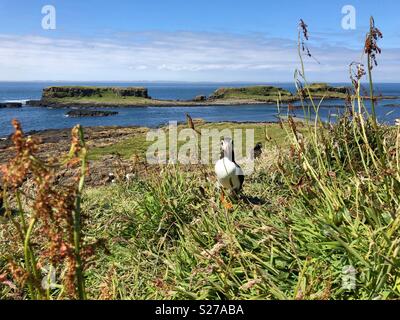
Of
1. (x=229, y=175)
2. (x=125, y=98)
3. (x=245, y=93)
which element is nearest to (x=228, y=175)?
(x=229, y=175)

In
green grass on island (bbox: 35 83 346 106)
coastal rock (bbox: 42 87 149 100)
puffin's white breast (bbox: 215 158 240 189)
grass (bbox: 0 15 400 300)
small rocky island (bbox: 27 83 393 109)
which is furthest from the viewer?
coastal rock (bbox: 42 87 149 100)

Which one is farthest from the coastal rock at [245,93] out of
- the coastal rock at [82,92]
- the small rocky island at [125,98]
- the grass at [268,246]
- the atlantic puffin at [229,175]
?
the grass at [268,246]

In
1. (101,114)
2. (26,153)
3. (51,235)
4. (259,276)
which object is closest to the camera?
(26,153)

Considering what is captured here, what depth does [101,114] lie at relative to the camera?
74.2m

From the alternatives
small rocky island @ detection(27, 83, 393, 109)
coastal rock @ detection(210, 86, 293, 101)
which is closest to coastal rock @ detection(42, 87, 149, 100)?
small rocky island @ detection(27, 83, 393, 109)

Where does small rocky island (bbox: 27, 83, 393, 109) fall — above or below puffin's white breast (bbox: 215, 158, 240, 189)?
above

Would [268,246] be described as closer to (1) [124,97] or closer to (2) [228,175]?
(2) [228,175]

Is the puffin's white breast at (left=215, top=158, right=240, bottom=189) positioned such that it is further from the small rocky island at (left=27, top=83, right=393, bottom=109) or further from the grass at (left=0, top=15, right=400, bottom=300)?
the small rocky island at (left=27, top=83, right=393, bottom=109)

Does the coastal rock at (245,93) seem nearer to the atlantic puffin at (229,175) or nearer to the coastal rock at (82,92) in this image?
the coastal rock at (82,92)

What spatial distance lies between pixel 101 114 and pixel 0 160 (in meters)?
52.5

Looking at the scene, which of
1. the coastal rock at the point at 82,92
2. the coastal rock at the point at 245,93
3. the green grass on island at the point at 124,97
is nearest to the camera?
the green grass on island at the point at 124,97
